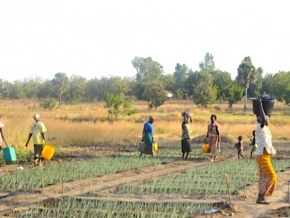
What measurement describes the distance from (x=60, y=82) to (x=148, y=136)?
57.8 m

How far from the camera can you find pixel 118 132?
27.4 meters

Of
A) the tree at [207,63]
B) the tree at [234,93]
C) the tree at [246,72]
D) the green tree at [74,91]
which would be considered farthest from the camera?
the tree at [207,63]

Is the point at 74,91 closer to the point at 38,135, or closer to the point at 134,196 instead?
the point at 38,135

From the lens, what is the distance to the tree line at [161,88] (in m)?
53.4

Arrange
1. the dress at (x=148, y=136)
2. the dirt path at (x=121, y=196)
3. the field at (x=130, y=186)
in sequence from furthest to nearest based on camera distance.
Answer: the dress at (x=148, y=136) < the dirt path at (x=121, y=196) < the field at (x=130, y=186)

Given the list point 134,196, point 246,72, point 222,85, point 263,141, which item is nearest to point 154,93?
point 246,72

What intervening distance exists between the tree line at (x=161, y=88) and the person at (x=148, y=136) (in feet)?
96.9

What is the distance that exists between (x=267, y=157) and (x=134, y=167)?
6118 mm

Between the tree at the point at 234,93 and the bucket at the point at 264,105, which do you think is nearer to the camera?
the bucket at the point at 264,105

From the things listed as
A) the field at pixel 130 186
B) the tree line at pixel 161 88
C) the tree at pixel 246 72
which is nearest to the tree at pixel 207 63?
the tree line at pixel 161 88

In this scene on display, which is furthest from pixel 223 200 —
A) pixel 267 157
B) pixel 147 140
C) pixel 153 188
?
pixel 147 140

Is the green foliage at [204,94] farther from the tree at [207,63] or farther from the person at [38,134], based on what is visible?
the tree at [207,63]

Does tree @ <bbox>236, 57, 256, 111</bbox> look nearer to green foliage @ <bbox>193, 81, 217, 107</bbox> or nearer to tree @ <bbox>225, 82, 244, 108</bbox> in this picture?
tree @ <bbox>225, 82, 244, 108</bbox>

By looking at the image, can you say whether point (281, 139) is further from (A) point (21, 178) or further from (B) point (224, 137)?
(A) point (21, 178)
